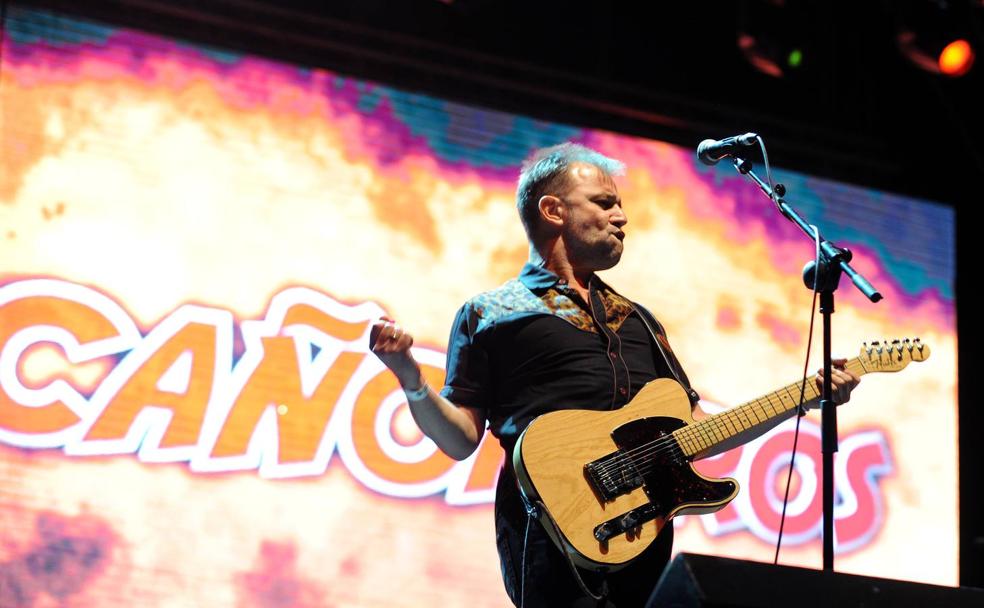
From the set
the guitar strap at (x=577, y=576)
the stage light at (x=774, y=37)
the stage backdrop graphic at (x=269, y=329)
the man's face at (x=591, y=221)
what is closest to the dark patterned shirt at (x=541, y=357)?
Result: the man's face at (x=591, y=221)

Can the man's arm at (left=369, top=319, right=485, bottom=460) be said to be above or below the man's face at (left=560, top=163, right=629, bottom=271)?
below

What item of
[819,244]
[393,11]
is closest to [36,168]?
[393,11]

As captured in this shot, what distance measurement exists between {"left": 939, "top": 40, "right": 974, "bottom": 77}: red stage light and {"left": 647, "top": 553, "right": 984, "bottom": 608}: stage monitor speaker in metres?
3.61

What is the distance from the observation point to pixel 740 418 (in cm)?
270

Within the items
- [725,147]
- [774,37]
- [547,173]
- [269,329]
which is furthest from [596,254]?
[774,37]

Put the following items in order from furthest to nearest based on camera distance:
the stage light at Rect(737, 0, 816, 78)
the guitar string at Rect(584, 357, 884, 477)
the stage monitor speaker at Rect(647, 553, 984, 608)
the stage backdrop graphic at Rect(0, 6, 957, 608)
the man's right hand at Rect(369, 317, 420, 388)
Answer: the stage light at Rect(737, 0, 816, 78)
the stage backdrop graphic at Rect(0, 6, 957, 608)
the guitar string at Rect(584, 357, 884, 477)
the man's right hand at Rect(369, 317, 420, 388)
the stage monitor speaker at Rect(647, 553, 984, 608)

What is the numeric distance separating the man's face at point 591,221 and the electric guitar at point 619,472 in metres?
0.39

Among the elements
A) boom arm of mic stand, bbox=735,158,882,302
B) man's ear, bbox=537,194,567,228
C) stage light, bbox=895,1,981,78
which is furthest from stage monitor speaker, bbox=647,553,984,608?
stage light, bbox=895,1,981,78

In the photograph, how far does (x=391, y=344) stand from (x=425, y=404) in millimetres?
207

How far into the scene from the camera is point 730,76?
5324 millimetres

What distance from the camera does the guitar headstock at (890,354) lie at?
2.92 metres

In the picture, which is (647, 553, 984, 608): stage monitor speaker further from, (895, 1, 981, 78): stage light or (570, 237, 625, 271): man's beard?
(895, 1, 981, 78): stage light

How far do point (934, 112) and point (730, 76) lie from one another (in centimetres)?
117

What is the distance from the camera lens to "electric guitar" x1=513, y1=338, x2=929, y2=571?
2439 millimetres
